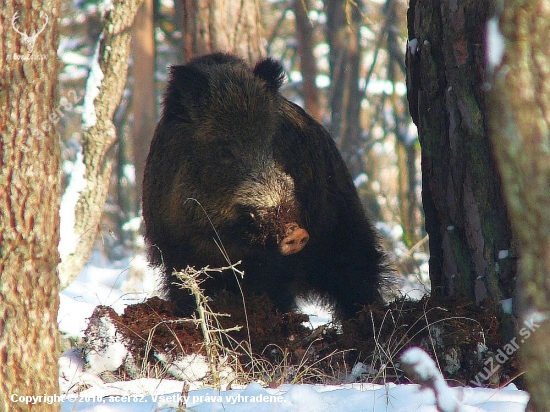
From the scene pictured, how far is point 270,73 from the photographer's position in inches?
202

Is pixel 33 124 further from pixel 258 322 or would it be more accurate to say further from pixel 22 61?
pixel 258 322

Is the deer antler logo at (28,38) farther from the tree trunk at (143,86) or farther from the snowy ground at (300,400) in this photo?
the tree trunk at (143,86)

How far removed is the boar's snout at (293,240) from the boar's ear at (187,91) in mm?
1192

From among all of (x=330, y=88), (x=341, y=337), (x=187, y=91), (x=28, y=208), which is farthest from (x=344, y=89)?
(x=28, y=208)

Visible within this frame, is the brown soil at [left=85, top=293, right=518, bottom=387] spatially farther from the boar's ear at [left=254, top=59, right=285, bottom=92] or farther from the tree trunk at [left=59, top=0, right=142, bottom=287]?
the tree trunk at [left=59, top=0, right=142, bottom=287]

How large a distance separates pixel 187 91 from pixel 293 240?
4.60ft

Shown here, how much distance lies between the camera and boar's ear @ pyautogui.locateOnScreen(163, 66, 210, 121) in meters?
4.98

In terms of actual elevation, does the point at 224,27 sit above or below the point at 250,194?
above

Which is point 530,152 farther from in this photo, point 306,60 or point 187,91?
point 306,60

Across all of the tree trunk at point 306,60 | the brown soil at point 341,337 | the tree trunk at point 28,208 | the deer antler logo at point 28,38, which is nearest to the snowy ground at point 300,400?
the tree trunk at point 28,208

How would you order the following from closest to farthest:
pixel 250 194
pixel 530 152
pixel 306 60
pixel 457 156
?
pixel 530 152 < pixel 457 156 < pixel 250 194 < pixel 306 60

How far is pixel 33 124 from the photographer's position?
107 inches

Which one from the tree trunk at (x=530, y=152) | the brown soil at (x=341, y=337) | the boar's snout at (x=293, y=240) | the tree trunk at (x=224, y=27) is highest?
the tree trunk at (x=224, y=27)

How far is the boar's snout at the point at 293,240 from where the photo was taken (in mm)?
4340
